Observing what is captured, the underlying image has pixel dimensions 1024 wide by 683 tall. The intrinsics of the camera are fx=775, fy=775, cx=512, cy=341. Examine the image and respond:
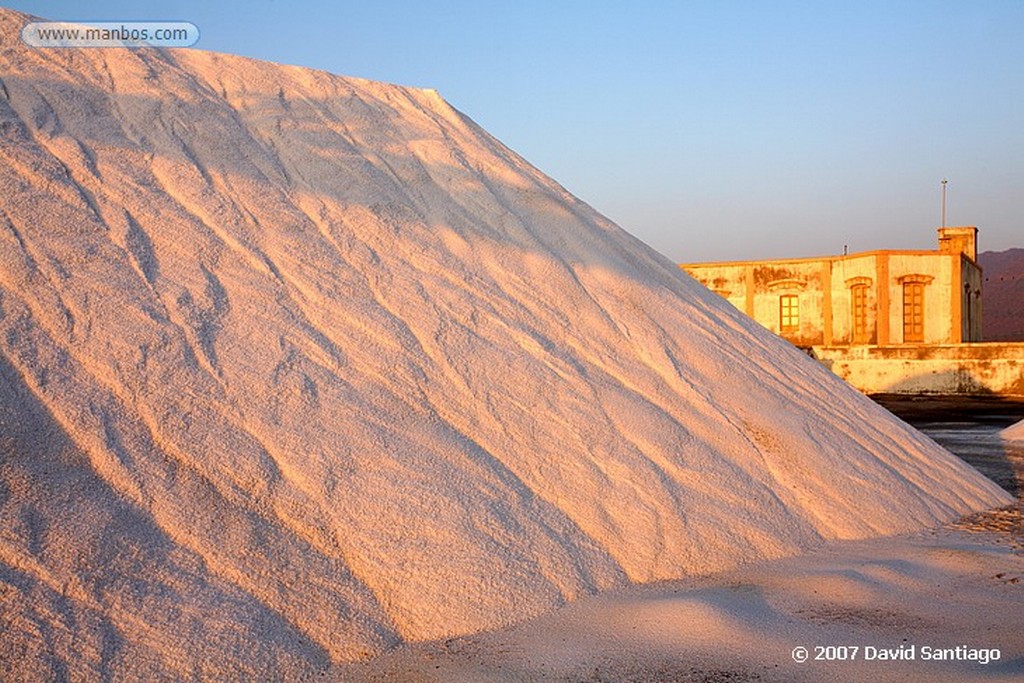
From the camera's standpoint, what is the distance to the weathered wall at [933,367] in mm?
15047

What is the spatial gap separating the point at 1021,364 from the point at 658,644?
51.7 ft

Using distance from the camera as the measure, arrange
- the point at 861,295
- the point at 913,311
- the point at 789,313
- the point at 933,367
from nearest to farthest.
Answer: the point at 933,367
the point at 913,311
the point at 861,295
the point at 789,313

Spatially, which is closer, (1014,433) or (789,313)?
(1014,433)

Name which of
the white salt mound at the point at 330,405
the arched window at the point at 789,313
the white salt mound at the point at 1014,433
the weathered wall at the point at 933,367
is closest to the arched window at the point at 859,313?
the arched window at the point at 789,313

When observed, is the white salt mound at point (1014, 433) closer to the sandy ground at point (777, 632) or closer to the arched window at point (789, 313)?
the sandy ground at point (777, 632)

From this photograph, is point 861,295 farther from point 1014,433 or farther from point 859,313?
point 1014,433

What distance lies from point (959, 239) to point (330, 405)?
78.9 feet

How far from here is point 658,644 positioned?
7.21ft

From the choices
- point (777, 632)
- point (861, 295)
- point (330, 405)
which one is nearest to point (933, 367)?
point (861, 295)

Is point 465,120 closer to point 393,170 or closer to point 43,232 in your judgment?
point 393,170

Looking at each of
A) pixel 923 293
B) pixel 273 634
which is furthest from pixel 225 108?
pixel 923 293

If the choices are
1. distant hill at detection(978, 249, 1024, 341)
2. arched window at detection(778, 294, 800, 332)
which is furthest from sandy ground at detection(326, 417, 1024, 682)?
distant hill at detection(978, 249, 1024, 341)

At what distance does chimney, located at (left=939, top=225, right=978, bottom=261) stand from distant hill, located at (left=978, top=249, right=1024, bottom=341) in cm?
1972

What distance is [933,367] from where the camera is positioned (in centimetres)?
1577
